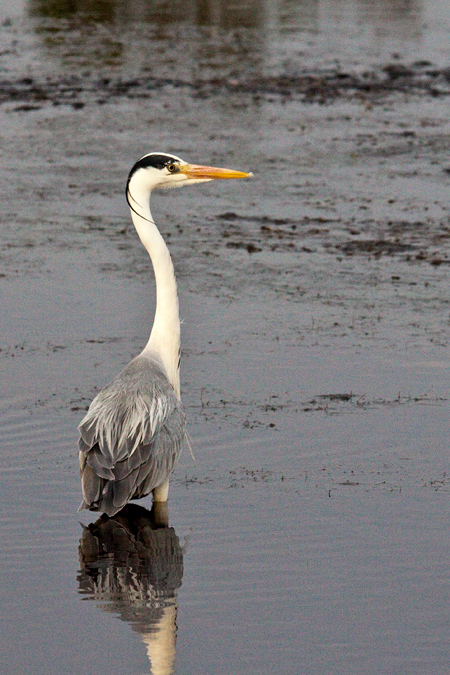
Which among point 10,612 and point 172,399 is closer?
point 10,612

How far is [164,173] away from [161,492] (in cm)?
229

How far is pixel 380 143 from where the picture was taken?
18.4m

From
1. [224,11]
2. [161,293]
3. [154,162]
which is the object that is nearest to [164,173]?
[154,162]

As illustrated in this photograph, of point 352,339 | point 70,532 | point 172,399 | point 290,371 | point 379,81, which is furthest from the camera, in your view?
point 379,81

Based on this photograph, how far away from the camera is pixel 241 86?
74.5 feet

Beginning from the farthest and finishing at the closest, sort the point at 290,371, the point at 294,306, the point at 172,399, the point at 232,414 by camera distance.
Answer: the point at 294,306, the point at 290,371, the point at 232,414, the point at 172,399

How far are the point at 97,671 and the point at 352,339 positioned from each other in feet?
17.9

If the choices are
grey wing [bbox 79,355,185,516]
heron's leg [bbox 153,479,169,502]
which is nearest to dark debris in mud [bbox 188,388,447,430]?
grey wing [bbox 79,355,185,516]

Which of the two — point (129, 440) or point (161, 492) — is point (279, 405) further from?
point (129, 440)

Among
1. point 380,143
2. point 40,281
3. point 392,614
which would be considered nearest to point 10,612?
point 392,614

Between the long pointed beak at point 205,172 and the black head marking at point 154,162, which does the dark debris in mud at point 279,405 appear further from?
the black head marking at point 154,162

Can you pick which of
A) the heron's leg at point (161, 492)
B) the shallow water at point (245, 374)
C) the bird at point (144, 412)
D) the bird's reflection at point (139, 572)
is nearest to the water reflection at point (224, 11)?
the shallow water at point (245, 374)

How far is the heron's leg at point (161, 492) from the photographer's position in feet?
25.6

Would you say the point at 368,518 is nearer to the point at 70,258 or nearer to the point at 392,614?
the point at 392,614
